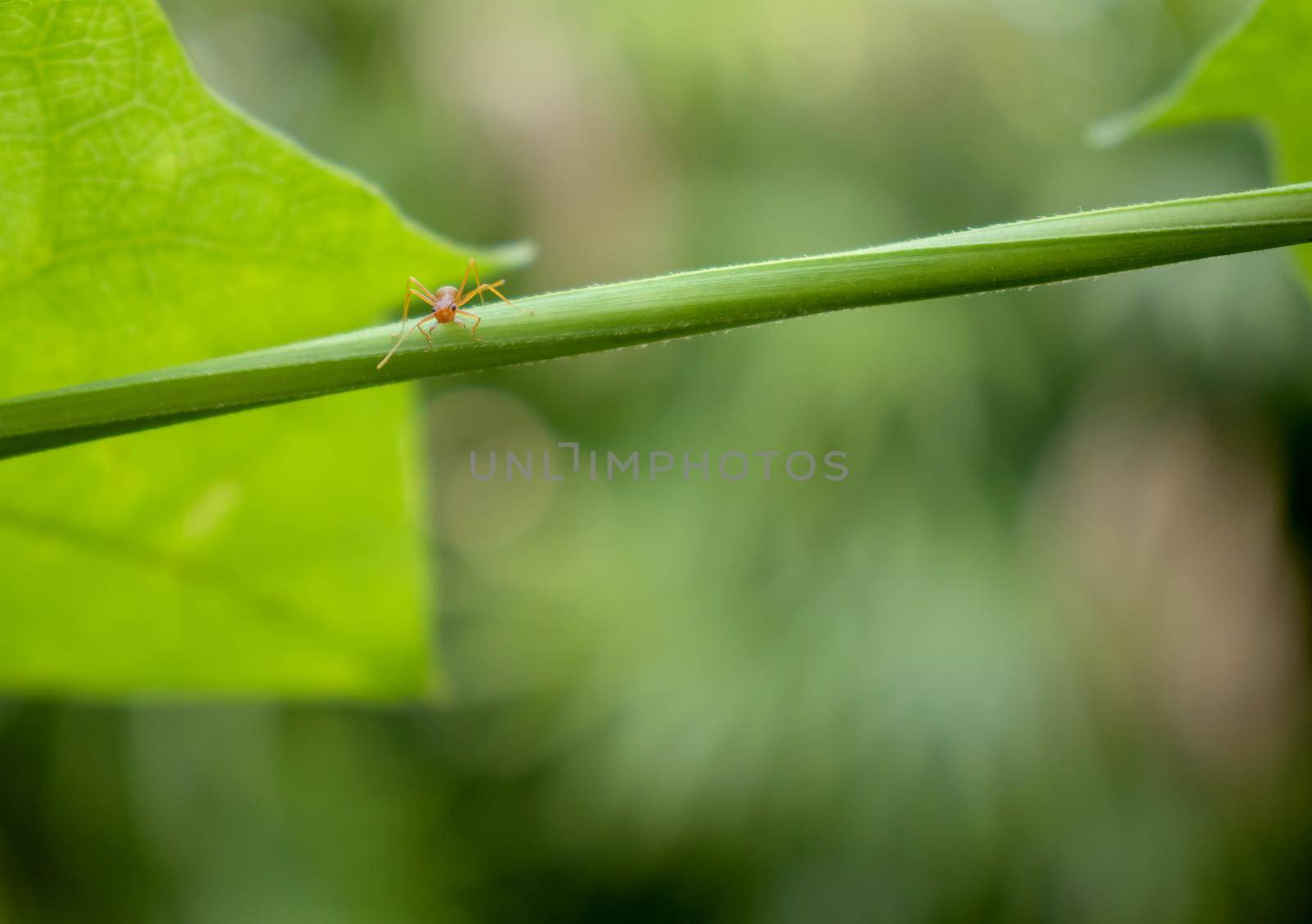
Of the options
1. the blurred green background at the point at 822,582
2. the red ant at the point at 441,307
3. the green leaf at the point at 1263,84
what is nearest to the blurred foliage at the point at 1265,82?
the green leaf at the point at 1263,84

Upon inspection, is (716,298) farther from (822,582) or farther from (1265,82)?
(822,582)

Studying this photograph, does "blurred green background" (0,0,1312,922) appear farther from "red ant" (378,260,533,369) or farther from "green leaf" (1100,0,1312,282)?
"green leaf" (1100,0,1312,282)

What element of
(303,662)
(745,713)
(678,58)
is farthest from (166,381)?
(678,58)

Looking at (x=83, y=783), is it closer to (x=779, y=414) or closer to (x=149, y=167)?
(x=779, y=414)

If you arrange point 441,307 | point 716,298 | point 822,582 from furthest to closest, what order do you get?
1. point 822,582
2. point 441,307
3. point 716,298

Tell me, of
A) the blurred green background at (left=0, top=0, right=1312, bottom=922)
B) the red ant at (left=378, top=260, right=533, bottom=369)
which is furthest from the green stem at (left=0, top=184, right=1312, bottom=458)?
the blurred green background at (left=0, top=0, right=1312, bottom=922)

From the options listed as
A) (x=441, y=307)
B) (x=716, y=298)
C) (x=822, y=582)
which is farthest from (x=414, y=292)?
(x=822, y=582)
